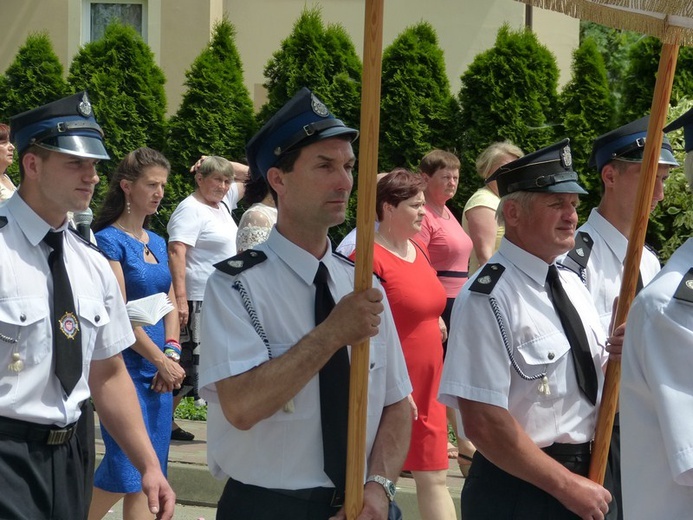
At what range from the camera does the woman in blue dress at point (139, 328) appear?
5805 mm

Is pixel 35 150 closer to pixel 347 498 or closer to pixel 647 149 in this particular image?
pixel 347 498

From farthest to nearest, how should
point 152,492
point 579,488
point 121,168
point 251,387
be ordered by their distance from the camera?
1. point 121,168
2. point 152,492
3. point 579,488
4. point 251,387

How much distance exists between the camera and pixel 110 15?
16.4 m

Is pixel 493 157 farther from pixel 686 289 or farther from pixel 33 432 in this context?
pixel 686 289

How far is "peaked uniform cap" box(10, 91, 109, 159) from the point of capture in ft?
13.3

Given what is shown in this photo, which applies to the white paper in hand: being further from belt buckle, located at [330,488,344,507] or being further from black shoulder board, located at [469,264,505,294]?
belt buckle, located at [330,488,344,507]

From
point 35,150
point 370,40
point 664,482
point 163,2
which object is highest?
point 163,2

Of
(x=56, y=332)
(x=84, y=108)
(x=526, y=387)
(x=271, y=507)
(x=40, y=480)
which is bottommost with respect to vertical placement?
(x=40, y=480)

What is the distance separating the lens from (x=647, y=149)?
397 cm

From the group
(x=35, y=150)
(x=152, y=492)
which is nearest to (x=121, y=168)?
(x=35, y=150)

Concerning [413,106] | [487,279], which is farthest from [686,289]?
[413,106]

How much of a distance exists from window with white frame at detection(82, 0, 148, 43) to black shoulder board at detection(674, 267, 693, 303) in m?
14.4

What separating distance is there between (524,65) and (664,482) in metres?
9.37

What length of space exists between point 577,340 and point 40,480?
1.83m
